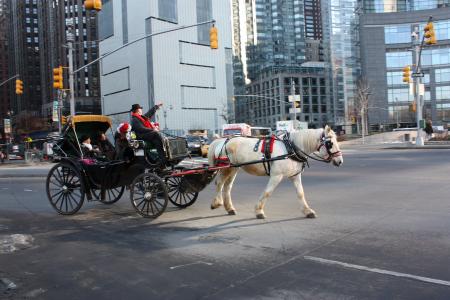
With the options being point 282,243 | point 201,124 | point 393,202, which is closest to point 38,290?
point 282,243

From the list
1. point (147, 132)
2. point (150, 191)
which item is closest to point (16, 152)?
point (147, 132)

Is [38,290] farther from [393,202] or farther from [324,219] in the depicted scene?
[393,202]

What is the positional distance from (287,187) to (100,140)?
5563mm

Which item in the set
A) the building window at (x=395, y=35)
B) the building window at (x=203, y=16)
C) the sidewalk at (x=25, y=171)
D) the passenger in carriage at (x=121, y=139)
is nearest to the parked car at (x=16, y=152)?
the sidewalk at (x=25, y=171)

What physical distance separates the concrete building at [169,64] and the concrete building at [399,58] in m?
32.4

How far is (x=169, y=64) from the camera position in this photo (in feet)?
307

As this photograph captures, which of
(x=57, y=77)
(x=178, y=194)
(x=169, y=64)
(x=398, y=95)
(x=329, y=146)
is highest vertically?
(x=169, y=64)

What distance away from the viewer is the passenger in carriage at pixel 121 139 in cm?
936

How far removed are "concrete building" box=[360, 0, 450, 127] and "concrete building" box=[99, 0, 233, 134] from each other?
3236cm

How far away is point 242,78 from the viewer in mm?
143375

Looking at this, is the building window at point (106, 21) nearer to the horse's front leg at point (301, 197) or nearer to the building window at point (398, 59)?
the building window at point (398, 59)

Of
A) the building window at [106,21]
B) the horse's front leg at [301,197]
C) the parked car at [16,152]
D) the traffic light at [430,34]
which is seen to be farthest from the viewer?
the building window at [106,21]

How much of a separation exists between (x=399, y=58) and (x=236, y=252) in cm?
10635

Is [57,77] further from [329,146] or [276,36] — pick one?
[276,36]
